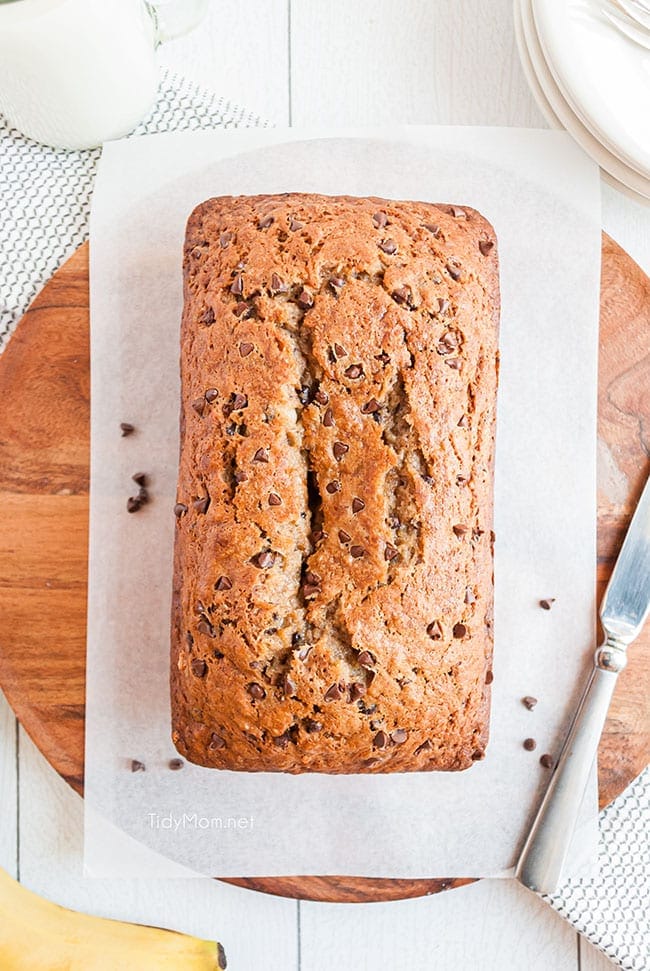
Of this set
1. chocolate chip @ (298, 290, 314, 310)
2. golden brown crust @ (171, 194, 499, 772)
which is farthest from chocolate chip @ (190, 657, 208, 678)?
chocolate chip @ (298, 290, 314, 310)

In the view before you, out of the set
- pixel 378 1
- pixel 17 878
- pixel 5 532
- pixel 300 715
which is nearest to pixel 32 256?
pixel 5 532

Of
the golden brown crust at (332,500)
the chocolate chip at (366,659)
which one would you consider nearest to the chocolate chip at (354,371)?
the golden brown crust at (332,500)

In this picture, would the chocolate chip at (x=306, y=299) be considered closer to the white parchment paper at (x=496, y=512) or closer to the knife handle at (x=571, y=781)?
the white parchment paper at (x=496, y=512)

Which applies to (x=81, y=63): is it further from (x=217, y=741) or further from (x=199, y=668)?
(x=217, y=741)

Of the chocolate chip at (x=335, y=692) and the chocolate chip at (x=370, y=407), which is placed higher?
the chocolate chip at (x=370, y=407)

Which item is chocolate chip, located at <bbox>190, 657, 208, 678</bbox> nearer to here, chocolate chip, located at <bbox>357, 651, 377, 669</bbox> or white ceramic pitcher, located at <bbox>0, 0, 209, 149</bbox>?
A: chocolate chip, located at <bbox>357, 651, 377, 669</bbox>

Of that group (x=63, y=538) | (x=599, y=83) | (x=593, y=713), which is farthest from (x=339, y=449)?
(x=599, y=83)
